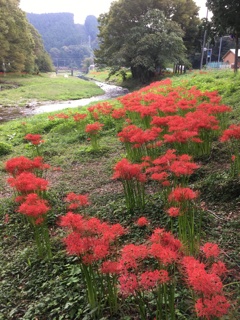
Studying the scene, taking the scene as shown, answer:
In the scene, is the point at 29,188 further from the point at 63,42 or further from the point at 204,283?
the point at 63,42

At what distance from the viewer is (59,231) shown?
517cm

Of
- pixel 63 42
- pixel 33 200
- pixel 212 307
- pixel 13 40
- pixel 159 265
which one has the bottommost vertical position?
pixel 33 200

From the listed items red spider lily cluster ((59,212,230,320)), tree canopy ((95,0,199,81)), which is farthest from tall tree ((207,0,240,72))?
tree canopy ((95,0,199,81))

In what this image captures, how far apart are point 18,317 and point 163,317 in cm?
168

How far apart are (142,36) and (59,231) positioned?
27.9 m

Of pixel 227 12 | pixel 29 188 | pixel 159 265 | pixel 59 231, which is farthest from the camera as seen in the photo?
pixel 227 12

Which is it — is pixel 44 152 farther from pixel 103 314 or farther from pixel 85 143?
pixel 103 314

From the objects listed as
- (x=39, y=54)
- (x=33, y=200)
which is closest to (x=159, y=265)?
(x=33, y=200)

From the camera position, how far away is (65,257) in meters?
4.29

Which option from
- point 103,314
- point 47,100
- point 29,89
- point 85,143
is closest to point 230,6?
point 85,143

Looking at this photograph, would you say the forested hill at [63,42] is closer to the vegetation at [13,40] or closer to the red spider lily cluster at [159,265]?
the vegetation at [13,40]

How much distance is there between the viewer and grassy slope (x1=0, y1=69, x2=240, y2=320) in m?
3.48

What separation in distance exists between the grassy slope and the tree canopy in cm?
2162

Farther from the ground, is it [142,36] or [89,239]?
[142,36]
